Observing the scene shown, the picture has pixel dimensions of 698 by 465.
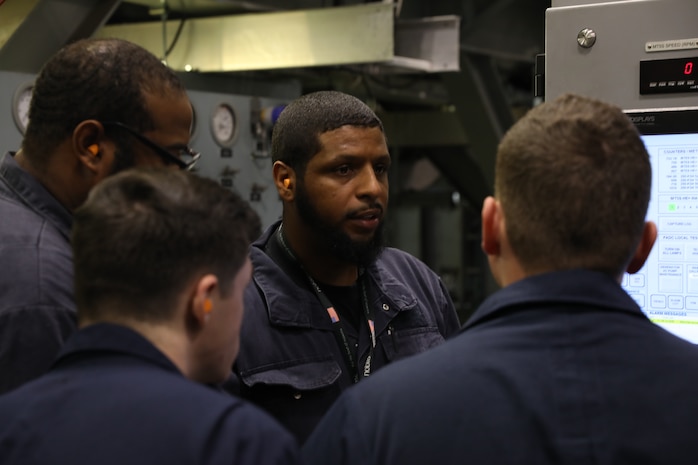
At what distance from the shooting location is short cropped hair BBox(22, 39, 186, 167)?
4.77 ft

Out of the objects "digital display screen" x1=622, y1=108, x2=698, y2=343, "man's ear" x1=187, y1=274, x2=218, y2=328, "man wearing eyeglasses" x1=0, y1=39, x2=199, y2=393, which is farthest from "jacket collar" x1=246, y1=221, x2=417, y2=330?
"man's ear" x1=187, y1=274, x2=218, y2=328

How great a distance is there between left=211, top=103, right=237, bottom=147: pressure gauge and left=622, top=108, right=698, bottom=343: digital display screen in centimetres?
249

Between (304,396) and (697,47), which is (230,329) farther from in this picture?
(697,47)

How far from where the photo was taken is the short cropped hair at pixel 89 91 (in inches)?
57.3

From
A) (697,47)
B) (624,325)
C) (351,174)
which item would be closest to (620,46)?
(697,47)

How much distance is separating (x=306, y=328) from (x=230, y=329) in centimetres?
70

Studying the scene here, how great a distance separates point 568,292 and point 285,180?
3.32 feet

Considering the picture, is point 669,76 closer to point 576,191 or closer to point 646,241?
point 646,241

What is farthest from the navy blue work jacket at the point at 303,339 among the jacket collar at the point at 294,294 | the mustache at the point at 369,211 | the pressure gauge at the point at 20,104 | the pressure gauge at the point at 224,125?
the pressure gauge at the point at 224,125

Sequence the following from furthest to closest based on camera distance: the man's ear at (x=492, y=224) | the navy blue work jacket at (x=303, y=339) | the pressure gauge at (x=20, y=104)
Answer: the pressure gauge at (x=20, y=104) → the navy blue work jacket at (x=303, y=339) → the man's ear at (x=492, y=224)

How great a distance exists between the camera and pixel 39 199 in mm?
1464

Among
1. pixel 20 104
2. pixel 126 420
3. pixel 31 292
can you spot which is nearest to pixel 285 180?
pixel 31 292

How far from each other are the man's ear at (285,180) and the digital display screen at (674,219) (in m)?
0.74

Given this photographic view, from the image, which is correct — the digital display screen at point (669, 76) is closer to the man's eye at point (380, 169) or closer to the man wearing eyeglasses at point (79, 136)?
the man's eye at point (380, 169)
